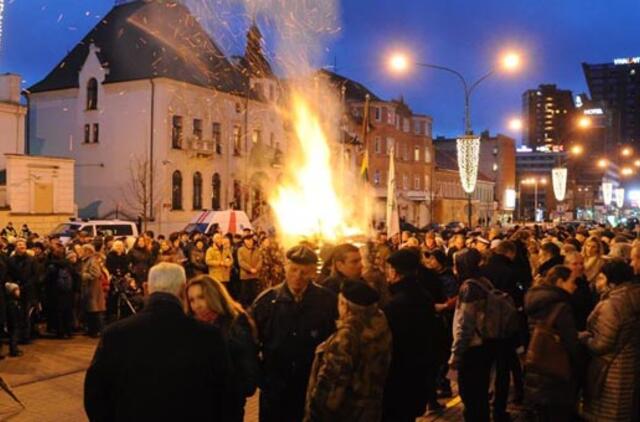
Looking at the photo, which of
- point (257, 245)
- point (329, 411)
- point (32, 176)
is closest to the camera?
point (329, 411)

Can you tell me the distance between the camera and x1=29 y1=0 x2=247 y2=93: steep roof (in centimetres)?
4319

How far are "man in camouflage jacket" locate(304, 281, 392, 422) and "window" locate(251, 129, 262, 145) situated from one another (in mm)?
44105

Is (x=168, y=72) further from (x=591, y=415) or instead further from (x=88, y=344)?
(x=591, y=415)

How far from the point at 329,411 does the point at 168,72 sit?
3973 centimetres

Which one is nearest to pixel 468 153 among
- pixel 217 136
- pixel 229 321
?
pixel 229 321

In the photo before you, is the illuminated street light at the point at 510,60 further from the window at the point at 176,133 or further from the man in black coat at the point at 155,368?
the window at the point at 176,133

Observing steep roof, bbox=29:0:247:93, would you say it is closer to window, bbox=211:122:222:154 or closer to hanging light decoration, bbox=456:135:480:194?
window, bbox=211:122:222:154

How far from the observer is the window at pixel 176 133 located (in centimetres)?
4266

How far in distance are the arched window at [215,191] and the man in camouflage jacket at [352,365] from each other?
41.2 metres

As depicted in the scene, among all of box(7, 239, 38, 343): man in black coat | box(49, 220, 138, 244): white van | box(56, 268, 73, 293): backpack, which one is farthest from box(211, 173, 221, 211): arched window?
box(7, 239, 38, 343): man in black coat

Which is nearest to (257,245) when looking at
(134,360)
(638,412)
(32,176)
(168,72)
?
(638,412)

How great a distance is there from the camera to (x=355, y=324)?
15.9 ft

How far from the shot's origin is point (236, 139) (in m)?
47.3

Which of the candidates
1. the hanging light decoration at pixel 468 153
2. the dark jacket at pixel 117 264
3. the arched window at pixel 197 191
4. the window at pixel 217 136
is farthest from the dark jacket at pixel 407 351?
the window at pixel 217 136
